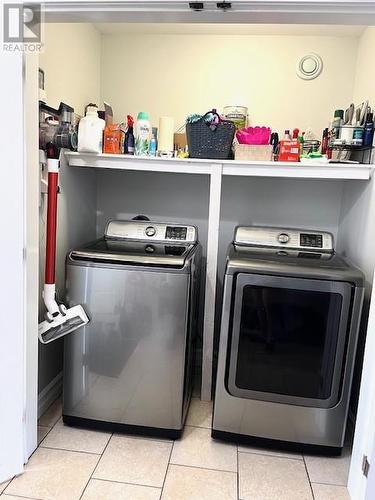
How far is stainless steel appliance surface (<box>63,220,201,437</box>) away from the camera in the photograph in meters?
1.86

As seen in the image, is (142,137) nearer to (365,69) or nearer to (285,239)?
(285,239)

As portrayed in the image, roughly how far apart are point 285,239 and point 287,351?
738mm

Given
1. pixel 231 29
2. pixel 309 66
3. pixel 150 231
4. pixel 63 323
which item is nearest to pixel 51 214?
pixel 63 323

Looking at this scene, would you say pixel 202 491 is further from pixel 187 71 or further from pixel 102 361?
pixel 187 71

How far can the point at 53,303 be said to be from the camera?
1.87 meters

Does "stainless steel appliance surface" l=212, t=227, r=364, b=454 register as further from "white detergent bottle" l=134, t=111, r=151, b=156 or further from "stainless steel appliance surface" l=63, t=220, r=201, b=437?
"white detergent bottle" l=134, t=111, r=151, b=156

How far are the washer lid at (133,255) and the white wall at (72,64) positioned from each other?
2.65 ft

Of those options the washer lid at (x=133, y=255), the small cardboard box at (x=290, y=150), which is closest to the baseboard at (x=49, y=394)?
the washer lid at (x=133, y=255)

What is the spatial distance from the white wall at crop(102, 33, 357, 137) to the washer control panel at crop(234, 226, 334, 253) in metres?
0.72

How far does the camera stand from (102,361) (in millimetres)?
1929

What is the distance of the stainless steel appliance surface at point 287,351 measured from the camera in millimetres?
1811

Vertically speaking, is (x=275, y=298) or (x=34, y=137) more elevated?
(x=34, y=137)

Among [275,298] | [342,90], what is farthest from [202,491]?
[342,90]

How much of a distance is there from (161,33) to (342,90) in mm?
1240
